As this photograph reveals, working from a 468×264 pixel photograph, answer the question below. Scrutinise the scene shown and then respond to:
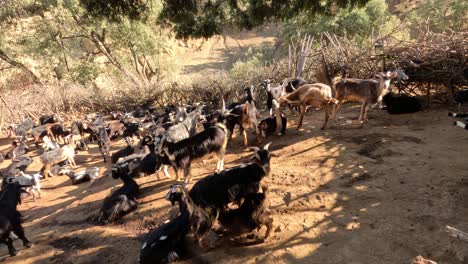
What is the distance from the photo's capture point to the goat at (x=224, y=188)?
4.76m

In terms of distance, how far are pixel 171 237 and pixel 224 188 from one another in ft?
3.41

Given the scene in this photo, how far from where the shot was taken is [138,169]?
26.0 feet

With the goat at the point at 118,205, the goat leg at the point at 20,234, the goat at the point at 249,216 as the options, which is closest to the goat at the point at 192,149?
the goat at the point at 118,205

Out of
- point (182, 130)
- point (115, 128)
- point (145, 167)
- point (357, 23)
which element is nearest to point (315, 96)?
point (182, 130)

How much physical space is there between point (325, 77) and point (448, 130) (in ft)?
13.2

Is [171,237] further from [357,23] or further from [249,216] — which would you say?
[357,23]

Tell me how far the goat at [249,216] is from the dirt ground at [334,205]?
0.84ft

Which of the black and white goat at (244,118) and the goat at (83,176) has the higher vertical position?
the black and white goat at (244,118)

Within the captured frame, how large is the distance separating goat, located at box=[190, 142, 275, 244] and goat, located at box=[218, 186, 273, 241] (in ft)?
0.52

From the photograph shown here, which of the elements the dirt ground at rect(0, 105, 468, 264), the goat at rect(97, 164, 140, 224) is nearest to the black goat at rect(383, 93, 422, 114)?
the dirt ground at rect(0, 105, 468, 264)

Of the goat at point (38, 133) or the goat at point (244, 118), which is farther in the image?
the goat at point (38, 133)

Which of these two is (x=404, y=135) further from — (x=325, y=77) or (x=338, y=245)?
(x=338, y=245)

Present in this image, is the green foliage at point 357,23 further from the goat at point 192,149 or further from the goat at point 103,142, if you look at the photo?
the goat at point 192,149

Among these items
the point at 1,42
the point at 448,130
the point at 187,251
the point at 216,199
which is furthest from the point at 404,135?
the point at 1,42
